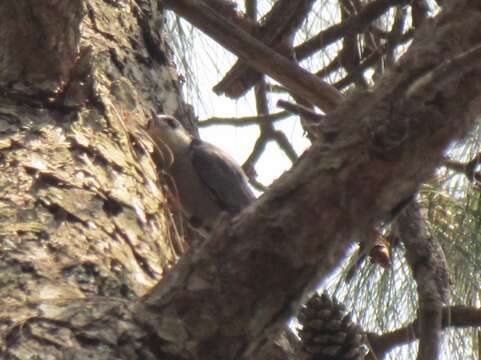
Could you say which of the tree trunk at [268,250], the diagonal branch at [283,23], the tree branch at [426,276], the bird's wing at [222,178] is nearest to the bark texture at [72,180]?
the tree trunk at [268,250]

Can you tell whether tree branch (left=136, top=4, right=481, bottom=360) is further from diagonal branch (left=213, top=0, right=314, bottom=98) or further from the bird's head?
diagonal branch (left=213, top=0, right=314, bottom=98)

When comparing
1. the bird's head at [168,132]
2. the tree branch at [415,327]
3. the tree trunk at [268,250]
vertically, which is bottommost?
the tree trunk at [268,250]

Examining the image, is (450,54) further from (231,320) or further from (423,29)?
(231,320)

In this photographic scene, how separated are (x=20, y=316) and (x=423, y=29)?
2.06 feet

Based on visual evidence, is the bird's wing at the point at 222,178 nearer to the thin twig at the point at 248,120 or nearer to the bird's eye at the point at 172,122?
the thin twig at the point at 248,120

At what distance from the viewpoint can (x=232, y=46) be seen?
6.70ft

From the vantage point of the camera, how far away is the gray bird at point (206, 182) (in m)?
2.48

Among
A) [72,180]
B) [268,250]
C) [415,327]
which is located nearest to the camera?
[268,250]

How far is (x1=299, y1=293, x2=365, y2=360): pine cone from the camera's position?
1.37 metres

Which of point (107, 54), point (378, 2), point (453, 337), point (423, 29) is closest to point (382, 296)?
point (453, 337)

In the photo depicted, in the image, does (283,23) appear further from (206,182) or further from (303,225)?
(303,225)

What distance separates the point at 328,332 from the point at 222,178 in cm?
125

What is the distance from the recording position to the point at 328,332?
1417 mm

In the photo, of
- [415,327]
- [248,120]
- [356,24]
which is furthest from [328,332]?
[248,120]
